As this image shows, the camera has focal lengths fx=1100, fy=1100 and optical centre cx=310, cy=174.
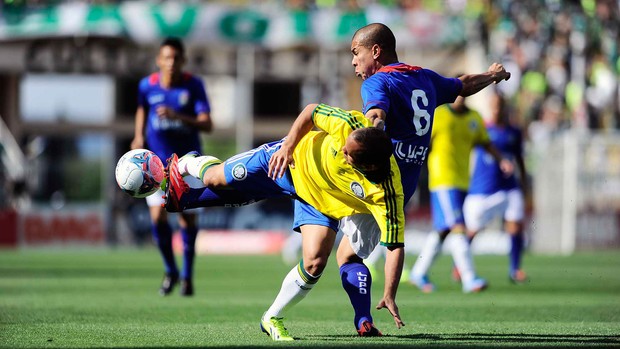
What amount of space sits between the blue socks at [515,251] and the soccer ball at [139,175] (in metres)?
7.70

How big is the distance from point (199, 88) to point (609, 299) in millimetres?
4711

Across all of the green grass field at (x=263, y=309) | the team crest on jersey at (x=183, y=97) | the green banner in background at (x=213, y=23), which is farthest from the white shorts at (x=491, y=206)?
the green banner in background at (x=213, y=23)

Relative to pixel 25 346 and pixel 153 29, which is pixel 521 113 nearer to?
pixel 153 29

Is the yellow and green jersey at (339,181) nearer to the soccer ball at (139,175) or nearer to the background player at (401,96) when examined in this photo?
the background player at (401,96)

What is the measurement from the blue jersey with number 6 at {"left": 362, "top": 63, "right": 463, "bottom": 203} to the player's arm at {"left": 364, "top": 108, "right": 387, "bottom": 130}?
0.92ft

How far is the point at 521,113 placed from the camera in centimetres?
2812

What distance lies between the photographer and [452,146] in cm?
1285

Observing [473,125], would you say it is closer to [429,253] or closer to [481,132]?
[481,132]

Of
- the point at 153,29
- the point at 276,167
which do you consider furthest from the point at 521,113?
the point at 276,167

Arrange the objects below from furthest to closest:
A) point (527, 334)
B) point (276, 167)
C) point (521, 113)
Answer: point (521, 113), point (527, 334), point (276, 167)

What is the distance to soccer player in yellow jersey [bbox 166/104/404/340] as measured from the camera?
6.71 meters

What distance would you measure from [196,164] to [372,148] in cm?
189

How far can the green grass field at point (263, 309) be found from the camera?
274 inches

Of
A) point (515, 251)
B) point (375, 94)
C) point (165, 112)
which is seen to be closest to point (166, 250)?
point (165, 112)
